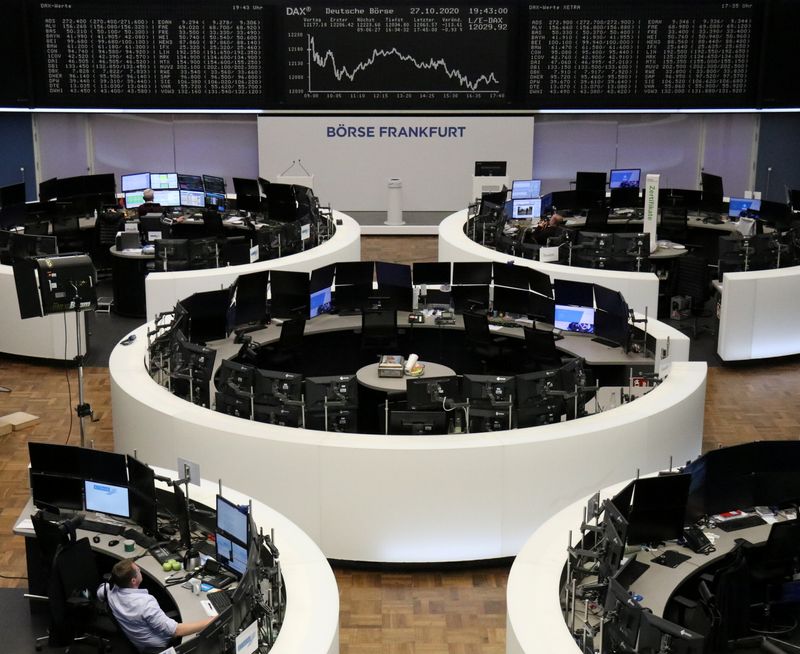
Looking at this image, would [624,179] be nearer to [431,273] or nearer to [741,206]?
[741,206]

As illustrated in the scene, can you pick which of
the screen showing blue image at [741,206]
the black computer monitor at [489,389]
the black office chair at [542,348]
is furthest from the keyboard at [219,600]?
the screen showing blue image at [741,206]

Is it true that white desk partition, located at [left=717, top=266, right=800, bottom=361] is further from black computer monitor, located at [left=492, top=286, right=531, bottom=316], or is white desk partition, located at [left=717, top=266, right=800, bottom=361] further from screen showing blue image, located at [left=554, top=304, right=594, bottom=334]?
black computer monitor, located at [left=492, top=286, right=531, bottom=316]

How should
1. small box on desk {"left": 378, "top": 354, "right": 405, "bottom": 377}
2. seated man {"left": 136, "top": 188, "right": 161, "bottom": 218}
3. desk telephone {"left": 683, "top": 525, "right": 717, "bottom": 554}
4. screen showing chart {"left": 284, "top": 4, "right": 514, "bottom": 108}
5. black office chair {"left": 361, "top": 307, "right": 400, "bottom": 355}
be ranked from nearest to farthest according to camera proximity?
desk telephone {"left": 683, "top": 525, "right": 717, "bottom": 554}, small box on desk {"left": 378, "top": 354, "right": 405, "bottom": 377}, black office chair {"left": 361, "top": 307, "right": 400, "bottom": 355}, seated man {"left": 136, "top": 188, "right": 161, "bottom": 218}, screen showing chart {"left": 284, "top": 4, "right": 514, "bottom": 108}

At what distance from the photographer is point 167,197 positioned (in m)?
15.6

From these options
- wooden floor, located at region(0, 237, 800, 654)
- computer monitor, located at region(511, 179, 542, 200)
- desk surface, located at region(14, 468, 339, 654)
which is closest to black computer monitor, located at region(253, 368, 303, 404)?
desk surface, located at region(14, 468, 339, 654)

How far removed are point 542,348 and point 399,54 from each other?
8.99 metres

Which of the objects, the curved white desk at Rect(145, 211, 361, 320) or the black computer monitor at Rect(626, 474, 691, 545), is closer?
the black computer monitor at Rect(626, 474, 691, 545)

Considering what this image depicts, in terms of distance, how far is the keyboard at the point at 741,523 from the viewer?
6.98 metres

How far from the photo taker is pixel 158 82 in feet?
57.2

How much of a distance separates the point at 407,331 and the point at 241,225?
4616 mm

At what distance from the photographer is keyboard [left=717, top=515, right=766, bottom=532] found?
6977 mm

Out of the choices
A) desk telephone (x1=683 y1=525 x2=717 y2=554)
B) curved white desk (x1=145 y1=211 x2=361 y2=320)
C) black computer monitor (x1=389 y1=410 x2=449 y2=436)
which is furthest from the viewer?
curved white desk (x1=145 y1=211 x2=361 y2=320)

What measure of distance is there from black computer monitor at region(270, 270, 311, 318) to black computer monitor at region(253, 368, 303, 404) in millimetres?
2697

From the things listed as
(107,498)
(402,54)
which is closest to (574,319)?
(107,498)
